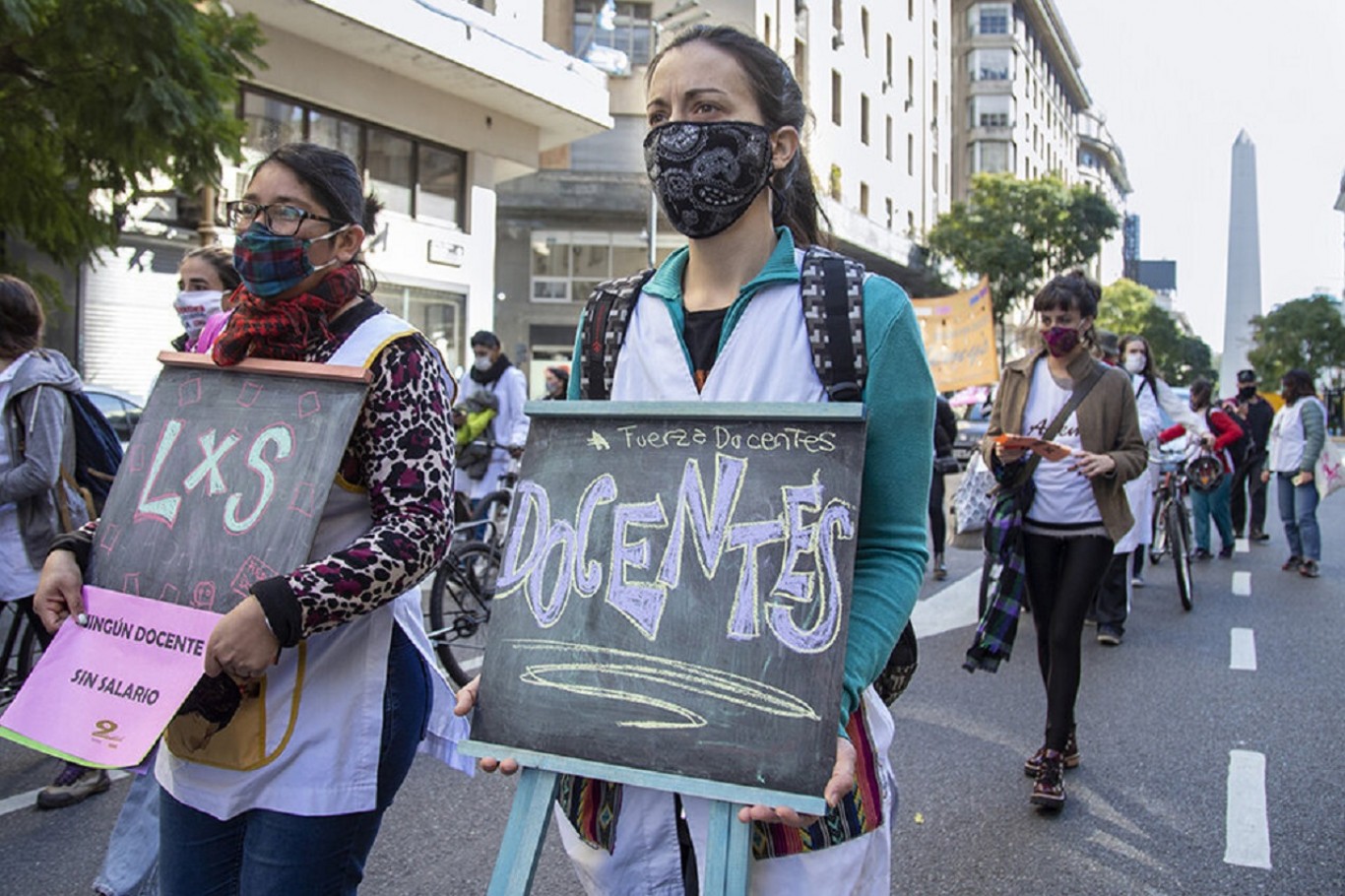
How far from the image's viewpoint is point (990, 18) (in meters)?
65.2

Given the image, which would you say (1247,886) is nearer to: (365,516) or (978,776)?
(978,776)

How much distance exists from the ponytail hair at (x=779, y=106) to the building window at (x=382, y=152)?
594 inches

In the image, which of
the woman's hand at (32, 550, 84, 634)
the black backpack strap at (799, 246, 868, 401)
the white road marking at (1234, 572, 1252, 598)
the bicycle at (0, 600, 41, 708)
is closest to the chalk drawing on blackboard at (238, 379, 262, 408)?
the woman's hand at (32, 550, 84, 634)

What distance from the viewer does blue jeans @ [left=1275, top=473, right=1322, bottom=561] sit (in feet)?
34.6

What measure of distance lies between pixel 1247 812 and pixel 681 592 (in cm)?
372

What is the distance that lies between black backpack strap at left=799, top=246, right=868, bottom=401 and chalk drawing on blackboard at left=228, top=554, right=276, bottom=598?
966mm

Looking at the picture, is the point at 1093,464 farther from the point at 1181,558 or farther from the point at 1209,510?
the point at 1209,510

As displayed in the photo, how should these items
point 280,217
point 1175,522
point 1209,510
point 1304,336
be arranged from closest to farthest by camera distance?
1. point 280,217
2. point 1175,522
3. point 1209,510
4. point 1304,336

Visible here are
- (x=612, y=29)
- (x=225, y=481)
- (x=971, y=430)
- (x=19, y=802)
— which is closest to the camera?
(x=225, y=481)

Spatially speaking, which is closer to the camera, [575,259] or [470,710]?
[470,710]

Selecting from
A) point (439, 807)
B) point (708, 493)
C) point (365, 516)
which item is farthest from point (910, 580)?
point (439, 807)

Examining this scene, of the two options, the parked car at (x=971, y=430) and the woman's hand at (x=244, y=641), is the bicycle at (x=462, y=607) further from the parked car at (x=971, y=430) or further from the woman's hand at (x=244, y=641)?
the parked car at (x=971, y=430)

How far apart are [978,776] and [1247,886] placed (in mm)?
1211

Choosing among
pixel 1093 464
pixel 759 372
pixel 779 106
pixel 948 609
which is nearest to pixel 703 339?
pixel 759 372
